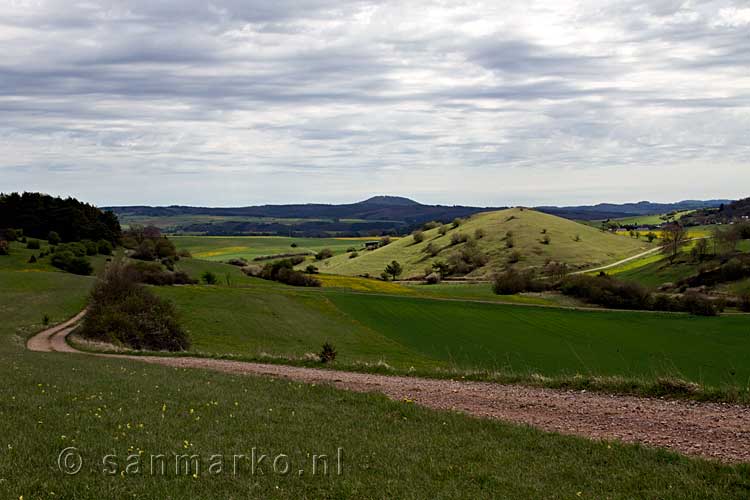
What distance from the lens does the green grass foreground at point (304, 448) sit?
28.4 feet

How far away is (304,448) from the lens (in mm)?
10578

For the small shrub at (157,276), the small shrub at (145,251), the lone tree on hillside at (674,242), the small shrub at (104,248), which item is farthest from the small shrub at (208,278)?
the lone tree on hillside at (674,242)

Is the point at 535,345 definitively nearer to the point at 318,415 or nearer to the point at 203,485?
the point at 318,415

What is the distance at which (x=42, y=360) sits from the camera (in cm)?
2333

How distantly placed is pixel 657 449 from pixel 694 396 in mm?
4917

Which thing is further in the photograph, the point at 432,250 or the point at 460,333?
the point at 432,250

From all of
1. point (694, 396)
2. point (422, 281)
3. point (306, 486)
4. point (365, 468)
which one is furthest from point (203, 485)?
point (422, 281)

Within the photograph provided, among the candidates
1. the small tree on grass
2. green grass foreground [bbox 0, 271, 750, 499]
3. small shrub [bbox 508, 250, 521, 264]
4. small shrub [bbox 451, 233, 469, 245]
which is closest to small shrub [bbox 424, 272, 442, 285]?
the small tree on grass

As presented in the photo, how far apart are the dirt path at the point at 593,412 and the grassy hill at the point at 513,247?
11461 cm

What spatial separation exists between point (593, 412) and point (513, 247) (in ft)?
449

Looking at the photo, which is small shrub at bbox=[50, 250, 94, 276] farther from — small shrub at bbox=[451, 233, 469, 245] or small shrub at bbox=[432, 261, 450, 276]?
small shrub at bbox=[451, 233, 469, 245]

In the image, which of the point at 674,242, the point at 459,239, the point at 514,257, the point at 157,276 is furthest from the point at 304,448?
the point at 459,239

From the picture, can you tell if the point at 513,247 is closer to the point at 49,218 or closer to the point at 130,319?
the point at 49,218

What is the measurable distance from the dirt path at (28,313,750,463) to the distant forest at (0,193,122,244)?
9229 centimetres
